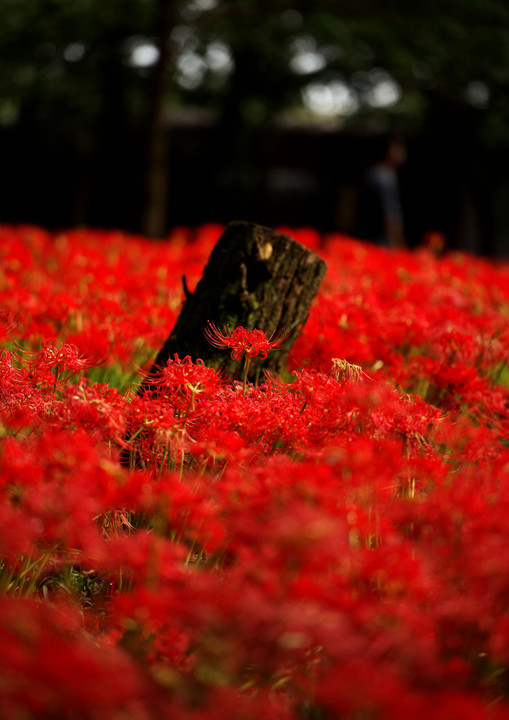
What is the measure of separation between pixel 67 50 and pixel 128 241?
23.0 feet

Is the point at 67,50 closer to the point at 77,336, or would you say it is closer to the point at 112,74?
the point at 112,74

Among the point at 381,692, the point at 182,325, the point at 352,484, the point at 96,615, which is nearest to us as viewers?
the point at 381,692

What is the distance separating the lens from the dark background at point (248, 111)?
35.7 feet

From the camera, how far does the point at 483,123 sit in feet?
46.6

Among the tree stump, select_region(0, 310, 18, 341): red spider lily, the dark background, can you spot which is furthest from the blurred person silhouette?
select_region(0, 310, 18, 341): red spider lily

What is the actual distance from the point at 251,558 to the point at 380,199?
22.9ft

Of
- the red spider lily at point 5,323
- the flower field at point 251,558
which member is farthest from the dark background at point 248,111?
the flower field at point 251,558

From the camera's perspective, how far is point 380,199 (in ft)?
26.2

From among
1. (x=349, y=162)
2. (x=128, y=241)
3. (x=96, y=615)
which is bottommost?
(x=96, y=615)

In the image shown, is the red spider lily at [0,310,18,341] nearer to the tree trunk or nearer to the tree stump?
the tree stump

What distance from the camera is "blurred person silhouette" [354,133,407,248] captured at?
26.0ft

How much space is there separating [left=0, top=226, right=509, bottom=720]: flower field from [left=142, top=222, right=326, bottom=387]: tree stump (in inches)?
24.4

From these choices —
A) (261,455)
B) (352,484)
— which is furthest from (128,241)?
(352,484)

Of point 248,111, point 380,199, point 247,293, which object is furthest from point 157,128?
point 247,293
